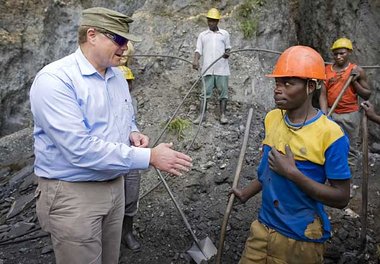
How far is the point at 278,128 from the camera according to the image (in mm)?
2289

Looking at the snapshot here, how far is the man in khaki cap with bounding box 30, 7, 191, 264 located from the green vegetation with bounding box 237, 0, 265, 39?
22.1 ft

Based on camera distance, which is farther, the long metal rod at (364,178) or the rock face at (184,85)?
the rock face at (184,85)

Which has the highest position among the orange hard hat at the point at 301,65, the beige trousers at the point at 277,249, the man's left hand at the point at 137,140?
the orange hard hat at the point at 301,65

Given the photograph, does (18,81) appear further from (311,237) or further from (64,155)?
(311,237)

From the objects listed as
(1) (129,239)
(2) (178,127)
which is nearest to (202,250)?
(1) (129,239)

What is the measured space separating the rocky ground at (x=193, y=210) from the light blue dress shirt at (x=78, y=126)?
6.63 feet

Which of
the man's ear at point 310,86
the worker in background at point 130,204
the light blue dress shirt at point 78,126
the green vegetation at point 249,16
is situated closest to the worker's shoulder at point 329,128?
the man's ear at point 310,86

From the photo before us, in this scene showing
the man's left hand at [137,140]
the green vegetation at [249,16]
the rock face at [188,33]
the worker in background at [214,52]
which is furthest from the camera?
the green vegetation at [249,16]

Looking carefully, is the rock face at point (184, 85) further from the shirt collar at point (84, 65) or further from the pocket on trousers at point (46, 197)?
the shirt collar at point (84, 65)

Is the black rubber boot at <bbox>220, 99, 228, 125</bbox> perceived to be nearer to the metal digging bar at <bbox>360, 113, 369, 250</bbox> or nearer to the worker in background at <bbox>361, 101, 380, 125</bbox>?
the metal digging bar at <bbox>360, 113, 369, 250</bbox>

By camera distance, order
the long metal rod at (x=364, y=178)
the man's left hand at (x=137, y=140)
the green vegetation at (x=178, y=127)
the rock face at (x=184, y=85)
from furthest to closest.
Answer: the green vegetation at (x=178, y=127) < the rock face at (x=184, y=85) < the long metal rod at (x=364, y=178) < the man's left hand at (x=137, y=140)

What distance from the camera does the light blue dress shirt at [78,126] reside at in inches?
78.8

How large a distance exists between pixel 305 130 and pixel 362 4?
689 cm

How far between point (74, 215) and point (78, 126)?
0.51 metres
